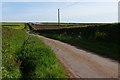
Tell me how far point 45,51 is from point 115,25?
15.5 meters

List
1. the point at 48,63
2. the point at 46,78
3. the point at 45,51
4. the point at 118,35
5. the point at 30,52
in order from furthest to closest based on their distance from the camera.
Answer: the point at 118,35 → the point at 45,51 → the point at 30,52 → the point at 48,63 → the point at 46,78

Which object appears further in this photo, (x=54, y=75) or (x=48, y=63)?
(x=48, y=63)

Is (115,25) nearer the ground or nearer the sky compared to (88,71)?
nearer the sky

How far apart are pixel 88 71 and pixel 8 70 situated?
5923mm

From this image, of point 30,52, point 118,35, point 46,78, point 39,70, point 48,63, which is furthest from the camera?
point 118,35

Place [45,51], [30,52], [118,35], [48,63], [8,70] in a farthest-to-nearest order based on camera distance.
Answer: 1. [118,35]
2. [45,51]
3. [30,52]
4. [48,63]
5. [8,70]

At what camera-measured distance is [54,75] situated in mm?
13688

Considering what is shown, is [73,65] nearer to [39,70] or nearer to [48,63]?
[48,63]

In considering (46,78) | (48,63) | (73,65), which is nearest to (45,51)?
(73,65)

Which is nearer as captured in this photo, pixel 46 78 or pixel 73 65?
pixel 46 78

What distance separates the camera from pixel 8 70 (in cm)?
1143

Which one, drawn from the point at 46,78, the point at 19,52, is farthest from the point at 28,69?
the point at 19,52

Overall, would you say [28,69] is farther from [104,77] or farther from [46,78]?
[104,77]

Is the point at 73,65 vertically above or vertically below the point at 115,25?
below
